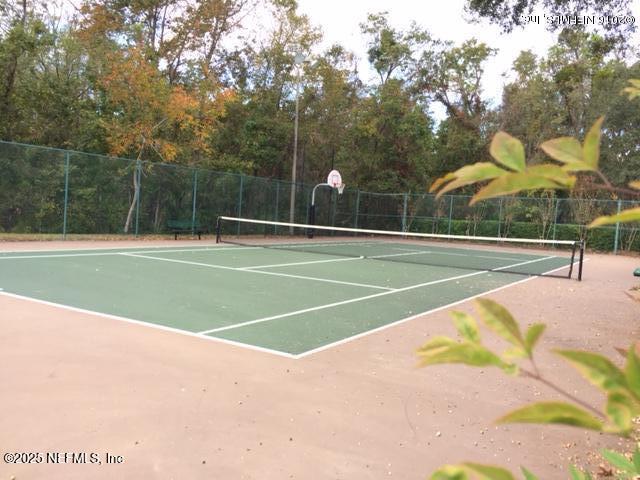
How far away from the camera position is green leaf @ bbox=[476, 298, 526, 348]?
1.99 feet

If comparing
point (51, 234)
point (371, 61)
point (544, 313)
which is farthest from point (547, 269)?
point (371, 61)

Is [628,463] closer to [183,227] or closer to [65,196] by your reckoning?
[65,196]

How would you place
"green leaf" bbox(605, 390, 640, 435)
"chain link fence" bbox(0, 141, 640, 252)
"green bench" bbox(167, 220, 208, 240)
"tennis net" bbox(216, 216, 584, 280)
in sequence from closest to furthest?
1. "green leaf" bbox(605, 390, 640, 435)
2. "tennis net" bbox(216, 216, 584, 280)
3. "chain link fence" bbox(0, 141, 640, 252)
4. "green bench" bbox(167, 220, 208, 240)

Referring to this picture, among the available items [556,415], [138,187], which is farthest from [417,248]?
[556,415]

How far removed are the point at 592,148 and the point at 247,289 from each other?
326 inches

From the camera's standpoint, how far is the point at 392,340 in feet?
19.3

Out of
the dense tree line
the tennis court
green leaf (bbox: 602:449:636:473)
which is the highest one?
the dense tree line

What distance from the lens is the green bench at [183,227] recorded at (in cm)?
1873

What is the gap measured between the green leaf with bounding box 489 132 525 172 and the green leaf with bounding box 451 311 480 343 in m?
0.19

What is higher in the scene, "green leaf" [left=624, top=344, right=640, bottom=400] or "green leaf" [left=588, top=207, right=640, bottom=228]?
"green leaf" [left=588, top=207, right=640, bottom=228]

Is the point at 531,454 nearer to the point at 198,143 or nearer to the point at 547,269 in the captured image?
the point at 547,269

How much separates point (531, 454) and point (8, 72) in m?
20.4

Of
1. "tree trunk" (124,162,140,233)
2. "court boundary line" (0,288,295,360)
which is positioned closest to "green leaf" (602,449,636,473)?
"court boundary line" (0,288,295,360)

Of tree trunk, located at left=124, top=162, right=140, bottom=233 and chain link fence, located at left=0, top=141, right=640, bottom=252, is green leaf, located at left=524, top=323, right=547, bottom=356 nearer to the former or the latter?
chain link fence, located at left=0, top=141, right=640, bottom=252
